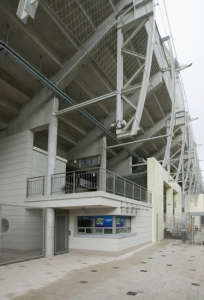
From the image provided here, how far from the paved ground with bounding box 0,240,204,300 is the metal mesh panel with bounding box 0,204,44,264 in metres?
1.31

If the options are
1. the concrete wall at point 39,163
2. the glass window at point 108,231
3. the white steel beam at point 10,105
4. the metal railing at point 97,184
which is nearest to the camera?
the metal railing at point 97,184

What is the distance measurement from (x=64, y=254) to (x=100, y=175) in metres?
4.13

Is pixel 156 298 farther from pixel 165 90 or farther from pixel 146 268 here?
pixel 165 90

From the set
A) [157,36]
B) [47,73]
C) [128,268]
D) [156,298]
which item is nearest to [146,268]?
[128,268]

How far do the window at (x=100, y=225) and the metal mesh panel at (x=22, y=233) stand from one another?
1.99 m

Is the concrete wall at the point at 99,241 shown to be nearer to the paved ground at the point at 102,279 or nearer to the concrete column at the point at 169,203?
the paved ground at the point at 102,279

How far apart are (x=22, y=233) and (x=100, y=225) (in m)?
3.53

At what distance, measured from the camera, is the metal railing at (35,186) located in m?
12.0

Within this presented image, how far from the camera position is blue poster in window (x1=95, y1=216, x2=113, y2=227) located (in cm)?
1138

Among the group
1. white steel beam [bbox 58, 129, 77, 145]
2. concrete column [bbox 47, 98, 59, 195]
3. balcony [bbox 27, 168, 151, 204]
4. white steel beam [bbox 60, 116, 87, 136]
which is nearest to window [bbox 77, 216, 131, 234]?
balcony [bbox 27, 168, 151, 204]

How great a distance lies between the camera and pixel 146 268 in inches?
330

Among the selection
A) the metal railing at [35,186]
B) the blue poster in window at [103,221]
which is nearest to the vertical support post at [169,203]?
the blue poster in window at [103,221]

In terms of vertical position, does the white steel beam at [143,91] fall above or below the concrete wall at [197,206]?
above

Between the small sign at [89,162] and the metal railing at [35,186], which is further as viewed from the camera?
the small sign at [89,162]
